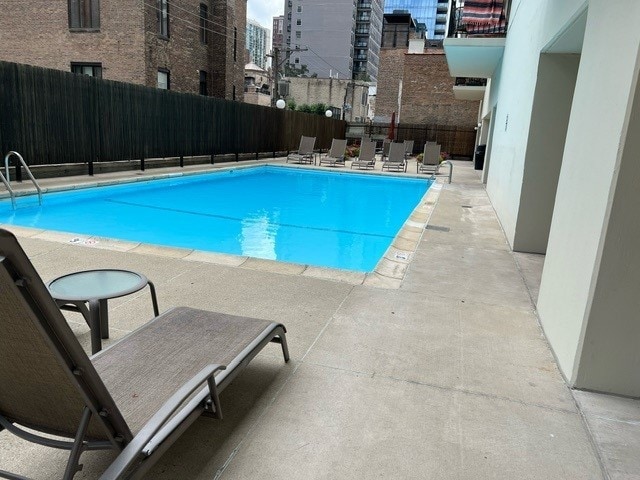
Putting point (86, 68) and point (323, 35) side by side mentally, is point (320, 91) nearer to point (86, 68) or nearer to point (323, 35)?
point (86, 68)

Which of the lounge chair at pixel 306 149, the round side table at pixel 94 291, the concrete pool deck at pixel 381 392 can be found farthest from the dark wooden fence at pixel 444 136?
the round side table at pixel 94 291

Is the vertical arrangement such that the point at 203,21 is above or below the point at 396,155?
above

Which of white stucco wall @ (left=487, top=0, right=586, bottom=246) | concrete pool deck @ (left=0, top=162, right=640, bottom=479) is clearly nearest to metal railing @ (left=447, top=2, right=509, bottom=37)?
white stucco wall @ (left=487, top=0, right=586, bottom=246)

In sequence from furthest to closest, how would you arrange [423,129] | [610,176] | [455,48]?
[423,129]
[455,48]
[610,176]

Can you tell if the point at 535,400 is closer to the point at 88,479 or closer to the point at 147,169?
the point at 88,479

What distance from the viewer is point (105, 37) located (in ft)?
62.5

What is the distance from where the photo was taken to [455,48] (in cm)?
1201

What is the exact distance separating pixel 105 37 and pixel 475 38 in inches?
586

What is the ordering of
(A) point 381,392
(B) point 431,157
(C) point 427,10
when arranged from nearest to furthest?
(A) point 381,392, (B) point 431,157, (C) point 427,10

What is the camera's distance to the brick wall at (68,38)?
18.8 metres

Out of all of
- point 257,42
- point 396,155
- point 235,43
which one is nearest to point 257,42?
point 257,42

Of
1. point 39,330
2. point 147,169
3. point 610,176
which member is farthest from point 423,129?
point 39,330

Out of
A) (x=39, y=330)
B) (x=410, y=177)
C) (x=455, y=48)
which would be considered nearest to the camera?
(x=39, y=330)

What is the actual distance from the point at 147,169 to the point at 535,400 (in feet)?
39.8
